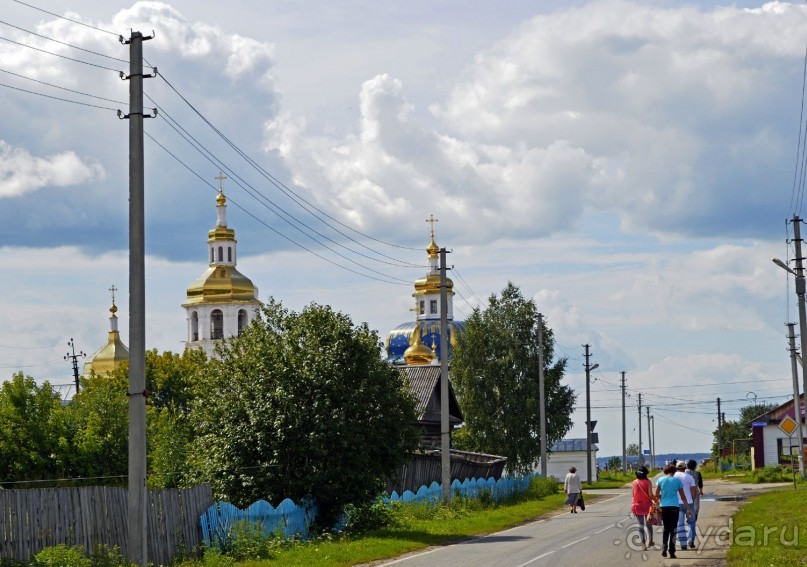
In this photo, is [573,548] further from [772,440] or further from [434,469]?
[772,440]

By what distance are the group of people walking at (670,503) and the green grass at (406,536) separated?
506 centimetres

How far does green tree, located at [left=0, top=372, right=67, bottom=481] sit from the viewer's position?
183ft

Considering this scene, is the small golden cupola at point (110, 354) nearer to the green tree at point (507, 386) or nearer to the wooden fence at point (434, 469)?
the green tree at point (507, 386)

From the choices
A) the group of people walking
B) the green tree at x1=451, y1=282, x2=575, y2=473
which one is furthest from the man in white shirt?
the green tree at x1=451, y1=282, x2=575, y2=473

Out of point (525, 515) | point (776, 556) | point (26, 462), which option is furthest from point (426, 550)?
point (26, 462)

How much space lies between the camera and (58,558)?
1862 centimetres

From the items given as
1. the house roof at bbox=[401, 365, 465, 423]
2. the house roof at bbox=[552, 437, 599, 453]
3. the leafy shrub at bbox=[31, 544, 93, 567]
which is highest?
A: the house roof at bbox=[401, 365, 465, 423]

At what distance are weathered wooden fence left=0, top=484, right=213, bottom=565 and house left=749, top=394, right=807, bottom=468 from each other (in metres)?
66.4

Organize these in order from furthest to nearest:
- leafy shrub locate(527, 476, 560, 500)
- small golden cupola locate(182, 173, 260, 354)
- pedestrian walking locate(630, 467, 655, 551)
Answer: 1. small golden cupola locate(182, 173, 260, 354)
2. leafy shrub locate(527, 476, 560, 500)
3. pedestrian walking locate(630, 467, 655, 551)

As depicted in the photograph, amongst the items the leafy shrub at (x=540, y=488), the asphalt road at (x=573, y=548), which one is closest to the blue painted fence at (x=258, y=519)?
the asphalt road at (x=573, y=548)

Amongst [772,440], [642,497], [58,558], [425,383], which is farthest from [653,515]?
[772,440]

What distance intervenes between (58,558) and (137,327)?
3.71 metres

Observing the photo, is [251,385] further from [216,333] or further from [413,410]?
[216,333]

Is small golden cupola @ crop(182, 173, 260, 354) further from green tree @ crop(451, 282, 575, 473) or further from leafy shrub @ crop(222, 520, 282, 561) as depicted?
leafy shrub @ crop(222, 520, 282, 561)
